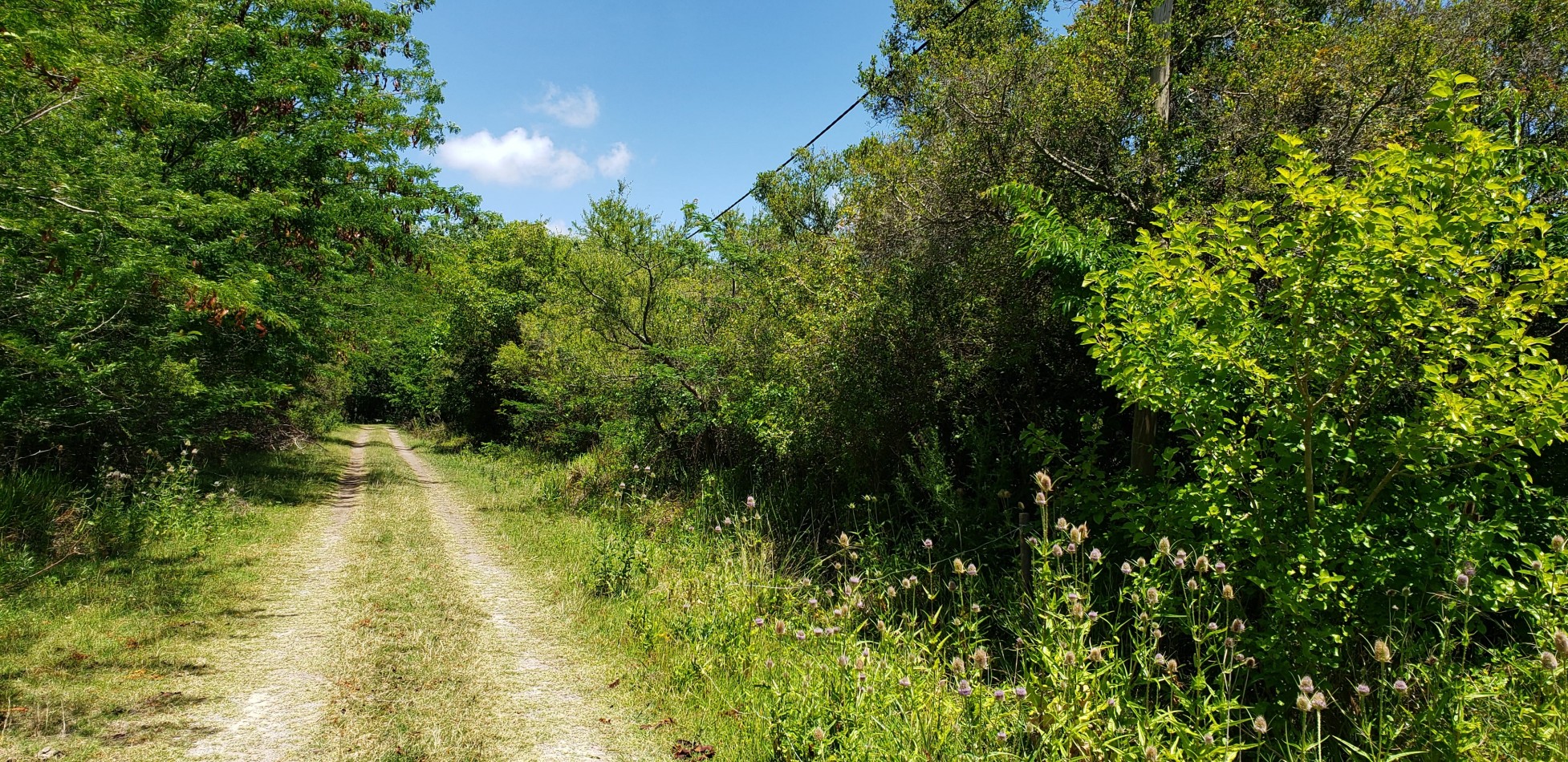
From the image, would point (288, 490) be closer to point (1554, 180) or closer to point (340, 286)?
point (340, 286)

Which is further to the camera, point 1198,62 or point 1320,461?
point 1198,62

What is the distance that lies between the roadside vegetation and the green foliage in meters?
0.03

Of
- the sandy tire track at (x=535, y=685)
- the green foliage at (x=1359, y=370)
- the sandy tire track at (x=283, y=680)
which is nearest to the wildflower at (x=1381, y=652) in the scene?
the green foliage at (x=1359, y=370)

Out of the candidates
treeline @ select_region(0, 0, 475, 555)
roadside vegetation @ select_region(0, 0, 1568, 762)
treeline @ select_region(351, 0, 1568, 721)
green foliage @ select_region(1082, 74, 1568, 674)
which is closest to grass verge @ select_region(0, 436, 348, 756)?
roadside vegetation @ select_region(0, 0, 1568, 762)

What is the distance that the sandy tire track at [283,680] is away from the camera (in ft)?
12.5

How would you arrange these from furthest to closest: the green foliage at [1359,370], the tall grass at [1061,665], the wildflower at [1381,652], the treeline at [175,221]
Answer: the treeline at [175,221] → the green foliage at [1359,370] → the tall grass at [1061,665] → the wildflower at [1381,652]

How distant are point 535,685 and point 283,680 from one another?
1.68 metres

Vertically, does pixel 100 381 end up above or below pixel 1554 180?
below

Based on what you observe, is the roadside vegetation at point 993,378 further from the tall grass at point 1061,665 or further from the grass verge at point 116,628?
the grass verge at point 116,628

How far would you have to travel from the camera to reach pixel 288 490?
12.5 m

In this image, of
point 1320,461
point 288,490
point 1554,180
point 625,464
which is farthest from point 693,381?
point 1554,180

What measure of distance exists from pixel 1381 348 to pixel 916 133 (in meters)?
5.70

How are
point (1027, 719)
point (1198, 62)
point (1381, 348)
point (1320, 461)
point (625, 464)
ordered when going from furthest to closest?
point (625, 464), point (1198, 62), point (1320, 461), point (1381, 348), point (1027, 719)

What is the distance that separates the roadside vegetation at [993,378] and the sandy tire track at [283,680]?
0.41 meters
